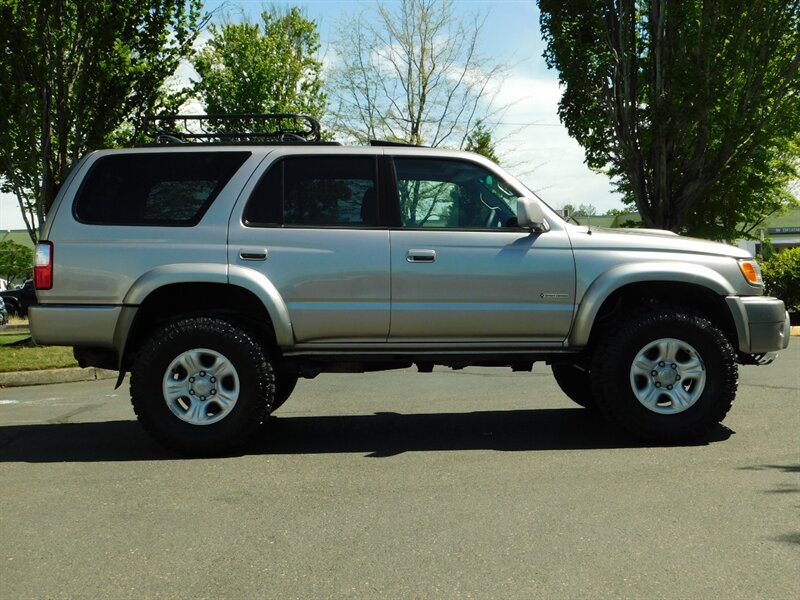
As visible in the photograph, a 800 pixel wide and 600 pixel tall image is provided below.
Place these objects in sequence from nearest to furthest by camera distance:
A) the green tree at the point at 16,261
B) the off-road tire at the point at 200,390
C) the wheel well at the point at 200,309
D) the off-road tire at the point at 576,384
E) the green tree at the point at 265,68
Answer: the off-road tire at the point at 200,390 → the wheel well at the point at 200,309 → the off-road tire at the point at 576,384 → the green tree at the point at 265,68 → the green tree at the point at 16,261

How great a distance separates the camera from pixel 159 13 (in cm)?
1673

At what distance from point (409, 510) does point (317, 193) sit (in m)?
2.66

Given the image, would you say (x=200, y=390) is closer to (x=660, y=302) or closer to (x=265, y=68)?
(x=660, y=302)

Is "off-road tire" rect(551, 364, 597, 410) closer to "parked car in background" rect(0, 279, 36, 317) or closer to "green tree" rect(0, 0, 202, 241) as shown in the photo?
"green tree" rect(0, 0, 202, 241)

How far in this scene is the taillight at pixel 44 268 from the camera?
6.39 metres

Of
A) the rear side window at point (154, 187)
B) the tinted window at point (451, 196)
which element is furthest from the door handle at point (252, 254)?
the tinted window at point (451, 196)

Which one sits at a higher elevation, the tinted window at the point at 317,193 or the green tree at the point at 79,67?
the green tree at the point at 79,67

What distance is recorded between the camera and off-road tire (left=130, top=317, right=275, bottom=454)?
6328 mm

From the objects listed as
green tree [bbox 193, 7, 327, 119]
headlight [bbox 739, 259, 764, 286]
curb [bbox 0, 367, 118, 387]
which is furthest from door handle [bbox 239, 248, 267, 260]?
green tree [bbox 193, 7, 327, 119]

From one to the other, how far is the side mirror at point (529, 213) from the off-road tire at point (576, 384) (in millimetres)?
1834

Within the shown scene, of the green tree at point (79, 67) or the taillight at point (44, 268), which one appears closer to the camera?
the taillight at point (44, 268)

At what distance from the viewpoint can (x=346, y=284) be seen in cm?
648

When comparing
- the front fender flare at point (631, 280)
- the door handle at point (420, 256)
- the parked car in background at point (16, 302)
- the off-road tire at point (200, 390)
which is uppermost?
the door handle at point (420, 256)

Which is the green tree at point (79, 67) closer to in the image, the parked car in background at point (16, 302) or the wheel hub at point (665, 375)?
the wheel hub at point (665, 375)
